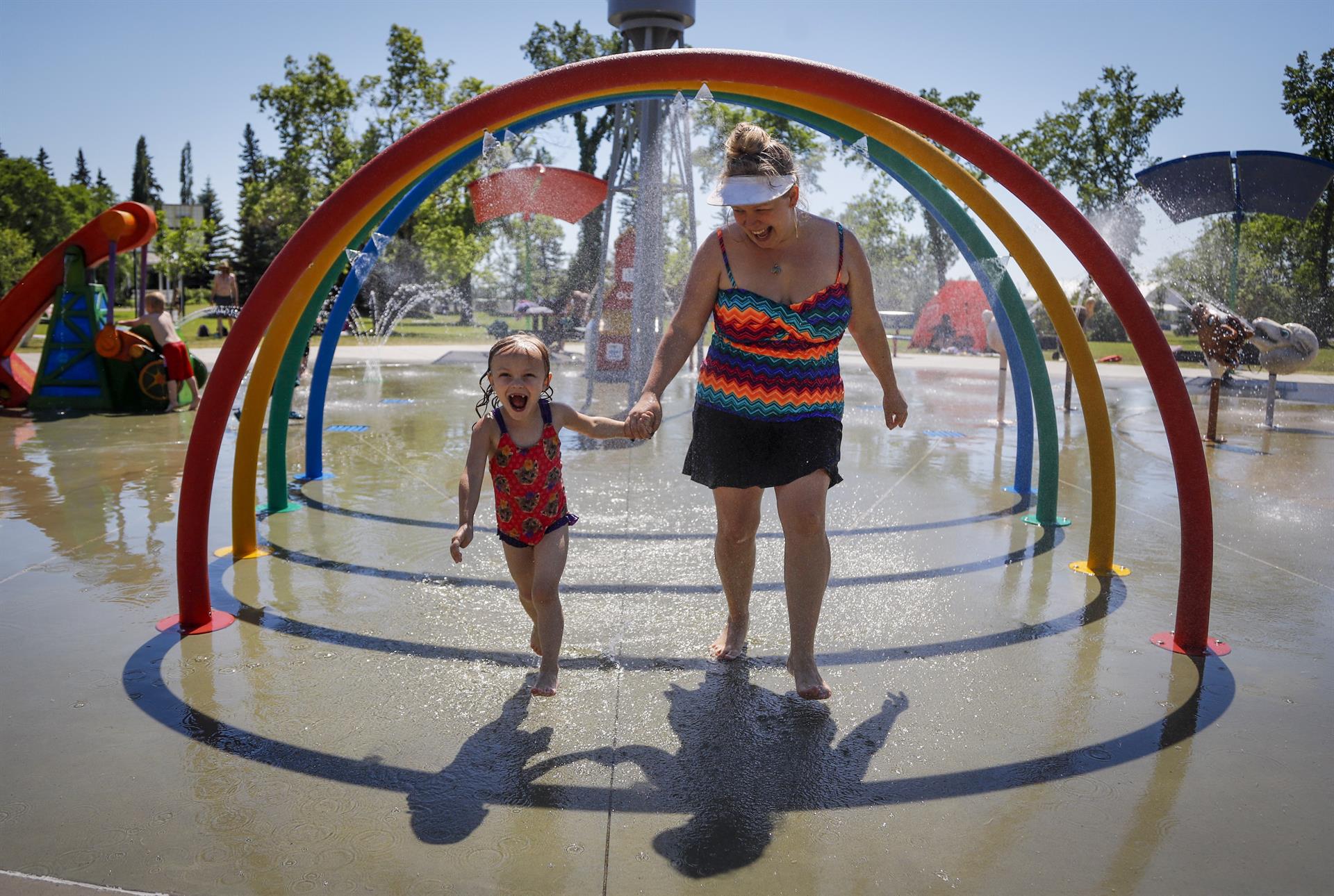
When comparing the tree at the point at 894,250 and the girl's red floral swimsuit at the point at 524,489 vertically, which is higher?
the tree at the point at 894,250

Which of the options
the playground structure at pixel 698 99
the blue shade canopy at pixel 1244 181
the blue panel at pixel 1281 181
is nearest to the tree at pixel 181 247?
the blue shade canopy at pixel 1244 181

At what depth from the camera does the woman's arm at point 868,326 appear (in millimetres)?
3426

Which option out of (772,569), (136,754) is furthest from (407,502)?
(136,754)

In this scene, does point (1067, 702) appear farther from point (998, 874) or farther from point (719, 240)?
point (719, 240)

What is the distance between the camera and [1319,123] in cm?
2966

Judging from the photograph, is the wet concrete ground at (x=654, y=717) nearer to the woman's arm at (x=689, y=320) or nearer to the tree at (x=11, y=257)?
the woman's arm at (x=689, y=320)

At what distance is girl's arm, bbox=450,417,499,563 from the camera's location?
124 inches

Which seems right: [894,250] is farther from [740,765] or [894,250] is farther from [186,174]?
[186,174]

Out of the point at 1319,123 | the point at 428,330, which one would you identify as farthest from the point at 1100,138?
the point at 428,330

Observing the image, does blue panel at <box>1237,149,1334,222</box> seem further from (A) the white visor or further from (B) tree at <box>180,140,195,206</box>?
(B) tree at <box>180,140,195,206</box>

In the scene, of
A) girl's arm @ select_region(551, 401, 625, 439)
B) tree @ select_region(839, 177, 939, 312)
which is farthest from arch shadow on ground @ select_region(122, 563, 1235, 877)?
tree @ select_region(839, 177, 939, 312)

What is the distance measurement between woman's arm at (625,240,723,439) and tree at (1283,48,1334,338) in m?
31.7

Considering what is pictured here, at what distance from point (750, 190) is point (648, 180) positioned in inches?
362

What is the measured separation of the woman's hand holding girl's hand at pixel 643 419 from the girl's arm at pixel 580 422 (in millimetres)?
127
